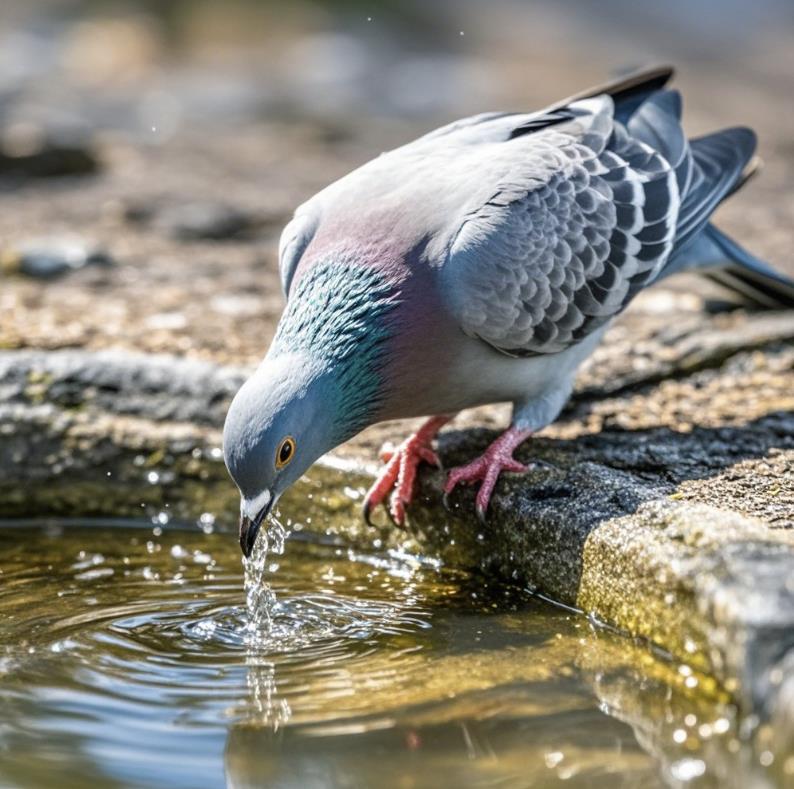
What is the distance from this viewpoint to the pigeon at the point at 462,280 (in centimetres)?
423

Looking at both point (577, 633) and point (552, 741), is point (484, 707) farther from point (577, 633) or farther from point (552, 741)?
point (577, 633)

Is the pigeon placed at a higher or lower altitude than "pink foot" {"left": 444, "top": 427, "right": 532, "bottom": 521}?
higher

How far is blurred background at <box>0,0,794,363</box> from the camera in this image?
7082 millimetres

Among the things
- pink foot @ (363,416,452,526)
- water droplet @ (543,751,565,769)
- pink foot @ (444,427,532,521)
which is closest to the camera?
water droplet @ (543,751,565,769)

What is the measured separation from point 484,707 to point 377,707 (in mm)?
293

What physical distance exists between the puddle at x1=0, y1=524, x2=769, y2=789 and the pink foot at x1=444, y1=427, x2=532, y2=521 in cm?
30

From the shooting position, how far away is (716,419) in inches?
204

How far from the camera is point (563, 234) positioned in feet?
16.0

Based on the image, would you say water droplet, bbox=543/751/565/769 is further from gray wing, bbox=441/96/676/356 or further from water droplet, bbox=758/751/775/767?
gray wing, bbox=441/96/676/356

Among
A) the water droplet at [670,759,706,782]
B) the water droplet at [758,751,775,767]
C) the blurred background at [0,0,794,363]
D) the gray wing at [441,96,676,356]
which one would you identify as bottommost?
the blurred background at [0,0,794,363]

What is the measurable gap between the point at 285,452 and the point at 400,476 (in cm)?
79

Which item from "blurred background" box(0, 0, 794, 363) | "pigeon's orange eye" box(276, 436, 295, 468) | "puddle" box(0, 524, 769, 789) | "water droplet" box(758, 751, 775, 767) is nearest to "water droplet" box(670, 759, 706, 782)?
"puddle" box(0, 524, 769, 789)

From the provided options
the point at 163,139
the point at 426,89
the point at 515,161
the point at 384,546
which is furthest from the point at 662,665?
the point at 426,89

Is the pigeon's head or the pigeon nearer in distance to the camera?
the pigeon's head
